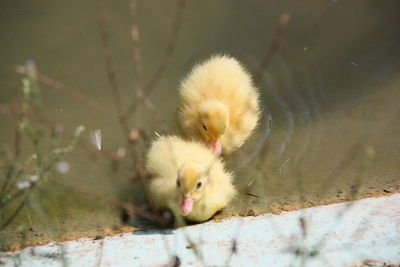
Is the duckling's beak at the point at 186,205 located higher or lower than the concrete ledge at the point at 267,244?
higher

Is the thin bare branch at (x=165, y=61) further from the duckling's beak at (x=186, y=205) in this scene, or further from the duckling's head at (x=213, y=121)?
the duckling's beak at (x=186, y=205)

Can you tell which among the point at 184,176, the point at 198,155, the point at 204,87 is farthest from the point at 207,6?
the point at 184,176

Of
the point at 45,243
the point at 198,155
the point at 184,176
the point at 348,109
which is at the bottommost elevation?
the point at 45,243

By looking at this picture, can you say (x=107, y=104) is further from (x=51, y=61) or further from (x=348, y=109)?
(x=348, y=109)

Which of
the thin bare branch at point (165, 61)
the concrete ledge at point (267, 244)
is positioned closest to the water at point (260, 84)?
the thin bare branch at point (165, 61)

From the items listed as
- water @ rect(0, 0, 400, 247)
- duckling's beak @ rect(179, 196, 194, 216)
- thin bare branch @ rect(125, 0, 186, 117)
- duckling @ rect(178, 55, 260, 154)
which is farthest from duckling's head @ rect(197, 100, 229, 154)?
duckling's beak @ rect(179, 196, 194, 216)

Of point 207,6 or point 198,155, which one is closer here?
point 198,155

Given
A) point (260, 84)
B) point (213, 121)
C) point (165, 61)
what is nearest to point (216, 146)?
point (213, 121)
